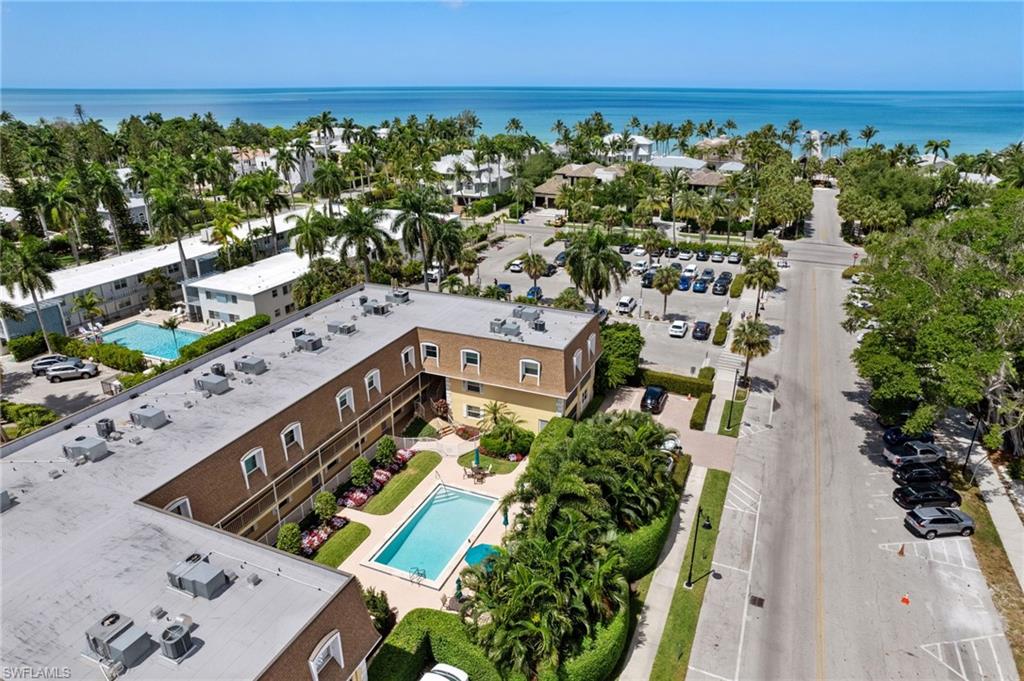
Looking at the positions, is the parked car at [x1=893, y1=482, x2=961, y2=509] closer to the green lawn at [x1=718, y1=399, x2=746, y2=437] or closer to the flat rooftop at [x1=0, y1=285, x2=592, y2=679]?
the green lawn at [x1=718, y1=399, x2=746, y2=437]

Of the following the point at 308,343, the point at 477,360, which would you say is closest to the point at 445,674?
the point at 477,360

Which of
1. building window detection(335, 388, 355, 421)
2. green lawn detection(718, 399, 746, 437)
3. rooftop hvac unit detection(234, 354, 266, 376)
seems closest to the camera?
building window detection(335, 388, 355, 421)

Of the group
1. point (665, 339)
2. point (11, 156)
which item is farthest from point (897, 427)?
point (11, 156)

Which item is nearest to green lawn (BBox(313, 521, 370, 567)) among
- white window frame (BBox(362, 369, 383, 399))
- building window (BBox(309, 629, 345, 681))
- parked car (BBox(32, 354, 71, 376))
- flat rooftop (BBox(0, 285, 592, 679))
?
flat rooftop (BBox(0, 285, 592, 679))

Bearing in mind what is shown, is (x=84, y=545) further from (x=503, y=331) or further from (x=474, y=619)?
(x=503, y=331)

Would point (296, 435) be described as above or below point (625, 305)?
above

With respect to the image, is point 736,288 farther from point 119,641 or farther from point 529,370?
point 119,641

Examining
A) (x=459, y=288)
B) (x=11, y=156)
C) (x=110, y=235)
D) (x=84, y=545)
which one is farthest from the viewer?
(x=11, y=156)
